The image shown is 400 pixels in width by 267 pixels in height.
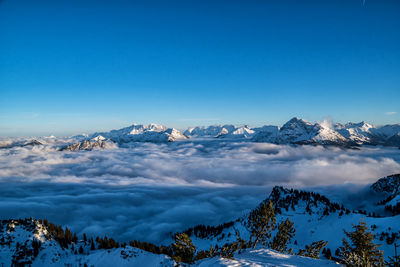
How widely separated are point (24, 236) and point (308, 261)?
89.2m

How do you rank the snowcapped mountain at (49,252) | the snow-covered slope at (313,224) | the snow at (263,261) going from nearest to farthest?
the snow at (263,261), the snowcapped mountain at (49,252), the snow-covered slope at (313,224)

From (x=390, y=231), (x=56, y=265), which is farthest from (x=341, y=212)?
(x=56, y=265)

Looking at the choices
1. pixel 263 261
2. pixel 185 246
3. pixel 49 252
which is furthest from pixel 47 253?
pixel 263 261

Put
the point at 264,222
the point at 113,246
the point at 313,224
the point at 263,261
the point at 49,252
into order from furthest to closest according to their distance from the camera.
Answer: the point at 313,224, the point at 113,246, the point at 49,252, the point at 264,222, the point at 263,261

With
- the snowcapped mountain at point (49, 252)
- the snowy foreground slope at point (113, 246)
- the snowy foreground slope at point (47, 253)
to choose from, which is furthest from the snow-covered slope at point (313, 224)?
the snowcapped mountain at point (49, 252)

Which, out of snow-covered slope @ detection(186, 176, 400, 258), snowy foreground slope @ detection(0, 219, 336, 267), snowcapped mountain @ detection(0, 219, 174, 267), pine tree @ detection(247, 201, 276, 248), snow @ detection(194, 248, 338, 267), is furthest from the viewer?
snow-covered slope @ detection(186, 176, 400, 258)

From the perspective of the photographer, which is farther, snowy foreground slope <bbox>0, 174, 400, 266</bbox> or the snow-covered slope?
the snow-covered slope

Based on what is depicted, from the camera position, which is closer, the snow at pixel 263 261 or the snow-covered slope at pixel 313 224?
the snow at pixel 263 261

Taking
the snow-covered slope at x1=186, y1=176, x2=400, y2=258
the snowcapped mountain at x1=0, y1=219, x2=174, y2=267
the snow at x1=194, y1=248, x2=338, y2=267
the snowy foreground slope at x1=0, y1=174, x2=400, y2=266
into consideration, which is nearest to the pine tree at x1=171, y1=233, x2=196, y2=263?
the snowy foreground slope at x1=0, y1=174, x2=400, y2=266

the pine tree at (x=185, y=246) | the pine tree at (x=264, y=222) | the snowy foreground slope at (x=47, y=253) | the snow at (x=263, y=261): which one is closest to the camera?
the snow at (x=263, y=261)

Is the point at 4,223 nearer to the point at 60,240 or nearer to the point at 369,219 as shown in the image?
the point at 60,240

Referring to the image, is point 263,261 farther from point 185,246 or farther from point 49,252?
point 49,252

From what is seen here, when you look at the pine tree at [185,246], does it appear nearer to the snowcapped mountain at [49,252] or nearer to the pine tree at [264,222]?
the pine tree at [264,222]

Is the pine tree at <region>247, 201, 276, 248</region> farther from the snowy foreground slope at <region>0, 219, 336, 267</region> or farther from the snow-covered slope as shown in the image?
the snow-covered slope
